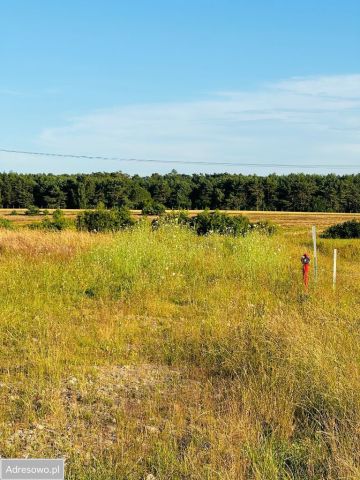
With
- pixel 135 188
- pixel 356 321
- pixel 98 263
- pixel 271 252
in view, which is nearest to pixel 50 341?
pixel 356 321

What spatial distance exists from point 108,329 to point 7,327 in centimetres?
131

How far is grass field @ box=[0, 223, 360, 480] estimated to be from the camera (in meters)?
3.18

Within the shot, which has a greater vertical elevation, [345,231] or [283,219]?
[345,231]

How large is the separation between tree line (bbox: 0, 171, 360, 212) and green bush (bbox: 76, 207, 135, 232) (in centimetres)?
5918

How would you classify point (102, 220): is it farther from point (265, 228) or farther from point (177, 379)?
point (177, 379)

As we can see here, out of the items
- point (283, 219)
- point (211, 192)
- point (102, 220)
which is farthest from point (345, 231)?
point (211, 192)

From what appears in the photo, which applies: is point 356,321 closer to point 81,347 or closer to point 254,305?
point 254,305

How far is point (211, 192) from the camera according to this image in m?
92.0

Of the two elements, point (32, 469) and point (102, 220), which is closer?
point (32, 469)

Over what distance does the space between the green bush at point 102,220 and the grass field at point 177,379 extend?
1300 cm

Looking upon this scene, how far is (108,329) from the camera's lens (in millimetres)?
6137

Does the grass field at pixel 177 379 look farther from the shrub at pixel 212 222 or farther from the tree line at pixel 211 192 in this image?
the tree line at pixel 211 192

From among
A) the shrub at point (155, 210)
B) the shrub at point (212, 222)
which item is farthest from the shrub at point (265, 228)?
the shrub at point (155, 210)

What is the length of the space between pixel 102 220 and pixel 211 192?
70362mm
